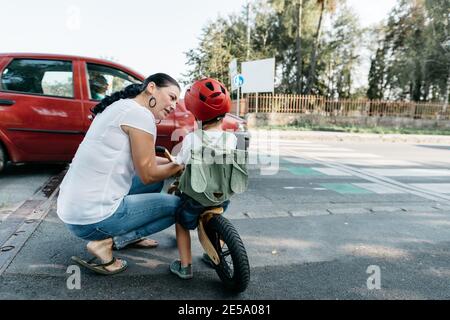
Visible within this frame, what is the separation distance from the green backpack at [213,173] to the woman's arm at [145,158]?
12 cm

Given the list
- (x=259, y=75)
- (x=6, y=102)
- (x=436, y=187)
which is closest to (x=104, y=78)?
(x=6, y=102)

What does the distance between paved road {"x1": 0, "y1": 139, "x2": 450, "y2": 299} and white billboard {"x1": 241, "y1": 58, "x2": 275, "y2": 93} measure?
14.4m

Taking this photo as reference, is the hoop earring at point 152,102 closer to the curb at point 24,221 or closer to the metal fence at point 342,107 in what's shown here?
the curb at point 24,221

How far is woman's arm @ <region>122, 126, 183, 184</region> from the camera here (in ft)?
7.14

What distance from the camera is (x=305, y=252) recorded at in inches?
118

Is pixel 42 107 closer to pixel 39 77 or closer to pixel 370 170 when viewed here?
pixel 39 77

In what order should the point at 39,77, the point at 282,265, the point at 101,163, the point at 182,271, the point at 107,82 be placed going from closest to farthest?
the point at 101,163, the point at 182,271, the point at 282,265, the point at 39,77, the point at 107,82

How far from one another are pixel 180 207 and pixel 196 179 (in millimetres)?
366

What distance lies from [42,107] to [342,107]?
807 inches

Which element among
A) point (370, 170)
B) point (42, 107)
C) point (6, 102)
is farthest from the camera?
point (370, 170)

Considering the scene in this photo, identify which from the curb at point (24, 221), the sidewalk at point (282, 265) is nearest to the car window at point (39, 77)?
the curb at point (24, 221)
